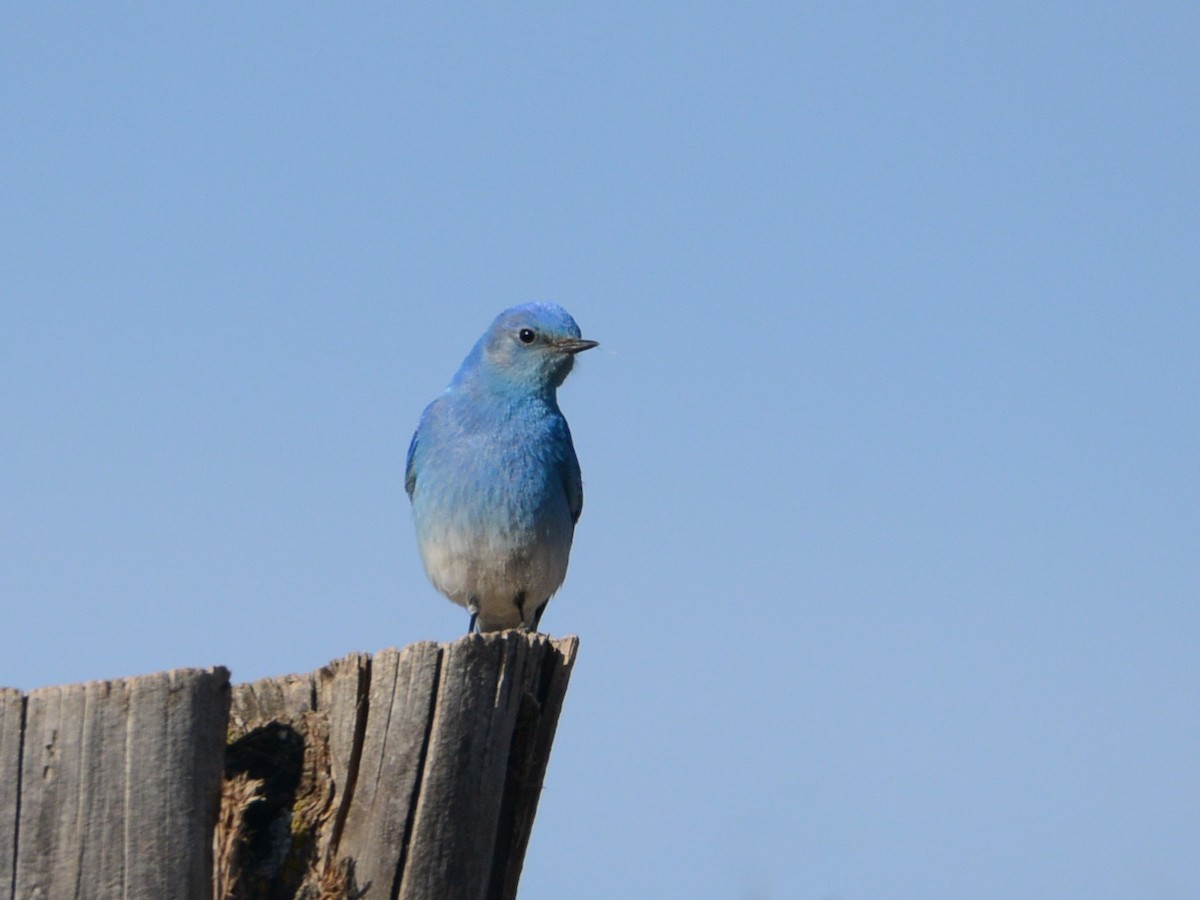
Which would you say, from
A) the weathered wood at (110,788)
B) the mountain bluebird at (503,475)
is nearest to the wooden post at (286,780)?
the weathered wood at (110,788)

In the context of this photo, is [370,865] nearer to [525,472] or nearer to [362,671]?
[362,671]

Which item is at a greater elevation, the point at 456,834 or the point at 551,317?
the point at 551,317

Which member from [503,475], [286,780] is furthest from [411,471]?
[286,780]

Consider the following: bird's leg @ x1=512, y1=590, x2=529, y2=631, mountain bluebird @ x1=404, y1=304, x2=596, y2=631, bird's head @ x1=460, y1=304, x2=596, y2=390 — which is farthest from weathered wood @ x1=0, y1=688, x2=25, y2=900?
bird's head @ x1=460, y1=304, x2=596, y2=390

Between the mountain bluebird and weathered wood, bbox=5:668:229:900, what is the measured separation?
17.4 ft

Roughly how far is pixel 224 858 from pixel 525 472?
5.24m

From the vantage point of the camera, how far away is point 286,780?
15.2 feet

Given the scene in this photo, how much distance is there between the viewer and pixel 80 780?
4.05m

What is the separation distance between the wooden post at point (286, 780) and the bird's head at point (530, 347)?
17.4 ft

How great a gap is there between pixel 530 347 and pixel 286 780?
19.0ft

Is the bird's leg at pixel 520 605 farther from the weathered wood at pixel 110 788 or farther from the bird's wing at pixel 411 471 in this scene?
the weathered wood at pixel 110 788

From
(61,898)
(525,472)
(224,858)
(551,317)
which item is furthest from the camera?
(551,317)

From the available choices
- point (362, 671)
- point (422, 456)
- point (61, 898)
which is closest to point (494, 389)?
point (422, 456)

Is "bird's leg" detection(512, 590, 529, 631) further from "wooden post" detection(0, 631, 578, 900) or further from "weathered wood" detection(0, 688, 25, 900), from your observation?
"weathered wood" detection(0, 688, 25, 900)
